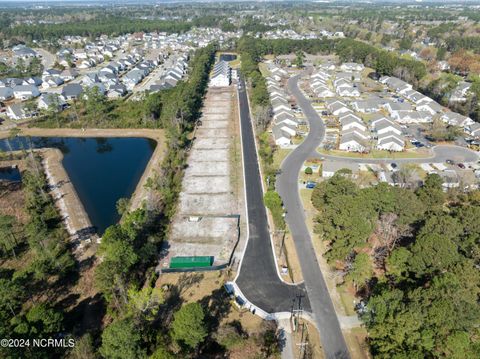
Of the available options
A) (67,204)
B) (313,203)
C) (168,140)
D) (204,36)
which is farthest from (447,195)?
(204,36)

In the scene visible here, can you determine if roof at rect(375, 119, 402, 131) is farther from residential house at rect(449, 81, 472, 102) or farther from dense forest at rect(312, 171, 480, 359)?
residential house at rect(449, 81, 472, 102)

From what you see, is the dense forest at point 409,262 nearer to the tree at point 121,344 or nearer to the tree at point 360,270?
the tree at point 360,270

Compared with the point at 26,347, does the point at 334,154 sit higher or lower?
lower

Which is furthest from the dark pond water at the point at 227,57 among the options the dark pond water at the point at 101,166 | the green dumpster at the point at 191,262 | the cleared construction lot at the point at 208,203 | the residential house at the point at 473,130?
the green dumpster at the point at 191,262

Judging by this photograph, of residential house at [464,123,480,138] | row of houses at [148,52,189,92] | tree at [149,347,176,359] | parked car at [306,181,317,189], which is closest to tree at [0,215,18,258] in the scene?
tree at [149,347,176,359]

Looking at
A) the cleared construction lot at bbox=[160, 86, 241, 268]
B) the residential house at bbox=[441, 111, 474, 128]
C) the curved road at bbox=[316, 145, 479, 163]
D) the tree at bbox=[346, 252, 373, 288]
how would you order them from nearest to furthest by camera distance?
the tree at bbox=[346, 252, 373, 288]
the cleared construction lot at bbox=[160, 86, 241, 268]
the curved road at bbox=[316, 145, 479, 163]
the residential house at bbox=[441, 111, 474, 128]

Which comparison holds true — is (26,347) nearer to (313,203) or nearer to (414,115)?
(313,203)
